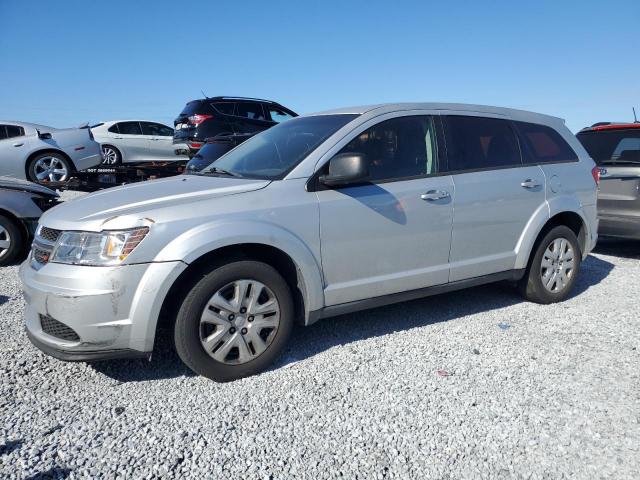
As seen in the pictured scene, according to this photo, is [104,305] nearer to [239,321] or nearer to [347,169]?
[239,321]

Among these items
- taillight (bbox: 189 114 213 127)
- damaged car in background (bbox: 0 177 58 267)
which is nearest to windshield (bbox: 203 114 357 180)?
damaged car in background (bbox: 0 177 58 267)

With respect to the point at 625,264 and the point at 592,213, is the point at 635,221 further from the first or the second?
the point at 592,213

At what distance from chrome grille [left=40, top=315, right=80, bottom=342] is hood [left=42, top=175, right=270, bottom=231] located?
55 centimetres

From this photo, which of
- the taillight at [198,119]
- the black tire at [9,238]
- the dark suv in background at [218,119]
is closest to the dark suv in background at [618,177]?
the dark suv in background at [218,119]

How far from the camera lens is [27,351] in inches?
140

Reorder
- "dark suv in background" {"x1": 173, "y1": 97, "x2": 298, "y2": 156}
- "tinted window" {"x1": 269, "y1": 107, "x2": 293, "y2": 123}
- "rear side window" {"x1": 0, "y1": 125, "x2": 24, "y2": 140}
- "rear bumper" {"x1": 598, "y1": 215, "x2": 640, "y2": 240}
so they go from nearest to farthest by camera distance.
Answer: "rear bumper" {"x1": 598, "y1": 215, "x2": 640, "y2": 240} < "rear side window" {"x1": 0, "y1": 125, "x2": 24, "y2": 140} < "dark suv in background" {"x1": 173, "y1": 97, "x2": 298, "y2": 156} < "tinted window" {"x1": 269, "y1": 107, "x2": 293, "y2": 123}

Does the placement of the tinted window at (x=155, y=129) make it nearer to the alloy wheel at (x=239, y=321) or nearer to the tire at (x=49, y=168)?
the tire at (x=49, y=168)

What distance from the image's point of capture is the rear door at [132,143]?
13.7 metres

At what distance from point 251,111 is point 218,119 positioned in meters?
0.82

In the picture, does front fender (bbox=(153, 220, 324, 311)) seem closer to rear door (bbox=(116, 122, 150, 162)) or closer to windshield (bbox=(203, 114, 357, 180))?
windshield (bbox=(203, 114, 357, 180))

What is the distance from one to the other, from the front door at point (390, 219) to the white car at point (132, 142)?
10652mm

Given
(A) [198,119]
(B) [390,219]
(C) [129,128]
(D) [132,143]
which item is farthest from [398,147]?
(C) [129,128]

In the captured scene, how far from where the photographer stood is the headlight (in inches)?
111

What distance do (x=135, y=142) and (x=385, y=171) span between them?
11699mm
